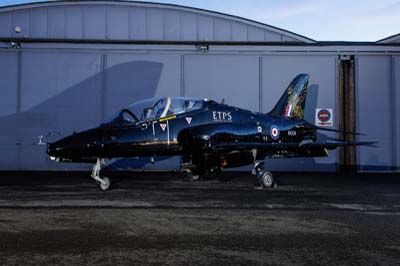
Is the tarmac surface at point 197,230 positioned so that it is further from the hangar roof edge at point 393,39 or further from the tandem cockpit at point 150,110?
the hangar roof edge at point 393,39

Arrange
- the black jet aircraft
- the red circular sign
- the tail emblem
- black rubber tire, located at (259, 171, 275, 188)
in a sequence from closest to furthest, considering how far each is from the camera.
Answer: the black jet aircraft → black rubber tire, located at (259, 171, 275, 188) → the tail emblem → the red circular sign

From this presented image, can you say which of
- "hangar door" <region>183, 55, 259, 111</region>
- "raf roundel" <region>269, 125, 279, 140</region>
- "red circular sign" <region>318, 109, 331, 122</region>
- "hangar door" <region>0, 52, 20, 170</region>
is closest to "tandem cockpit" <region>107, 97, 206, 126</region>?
"raf roundel" <region>269, 125, 279, 140</region>

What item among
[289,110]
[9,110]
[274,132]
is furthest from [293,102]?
[9,110]

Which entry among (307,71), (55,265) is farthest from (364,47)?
(55,265)

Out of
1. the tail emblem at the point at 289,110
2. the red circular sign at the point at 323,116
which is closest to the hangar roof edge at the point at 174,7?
the red circular sign at the point at 323,116

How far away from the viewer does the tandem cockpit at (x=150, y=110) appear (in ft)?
37.8

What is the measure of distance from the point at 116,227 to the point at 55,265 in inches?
75.1

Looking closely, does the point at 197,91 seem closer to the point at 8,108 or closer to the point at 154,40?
the point at 154,40

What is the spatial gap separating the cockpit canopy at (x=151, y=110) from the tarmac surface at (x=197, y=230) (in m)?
2.56

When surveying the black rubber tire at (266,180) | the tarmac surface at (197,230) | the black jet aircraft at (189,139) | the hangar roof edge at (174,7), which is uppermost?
the hangar roof edge at (174,7)

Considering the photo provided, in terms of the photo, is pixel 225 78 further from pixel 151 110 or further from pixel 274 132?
pixel 151 110

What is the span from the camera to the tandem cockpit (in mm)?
11523

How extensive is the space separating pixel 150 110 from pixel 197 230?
6.46 meters

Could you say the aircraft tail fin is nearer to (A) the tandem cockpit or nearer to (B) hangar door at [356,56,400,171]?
(A) the tandem cockpit
